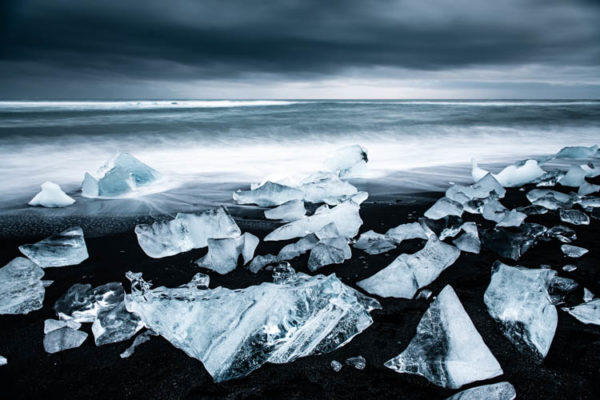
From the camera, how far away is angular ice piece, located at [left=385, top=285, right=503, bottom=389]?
3.27ft

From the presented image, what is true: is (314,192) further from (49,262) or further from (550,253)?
(49,262)

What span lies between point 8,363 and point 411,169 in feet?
13.8

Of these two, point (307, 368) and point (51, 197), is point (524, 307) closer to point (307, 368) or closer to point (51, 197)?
point (307, 368)

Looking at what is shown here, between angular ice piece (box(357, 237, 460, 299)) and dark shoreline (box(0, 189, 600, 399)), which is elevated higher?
angular ice piece (box(357, 237, 460, 299))

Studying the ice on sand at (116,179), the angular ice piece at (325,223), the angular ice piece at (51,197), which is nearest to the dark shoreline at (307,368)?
the angular ice piece at (325,223)

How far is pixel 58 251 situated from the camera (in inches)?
68.1

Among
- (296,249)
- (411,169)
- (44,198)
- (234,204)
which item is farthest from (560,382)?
(411,169)

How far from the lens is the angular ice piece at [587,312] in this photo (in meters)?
1.21

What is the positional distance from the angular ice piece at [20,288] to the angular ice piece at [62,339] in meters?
0.28

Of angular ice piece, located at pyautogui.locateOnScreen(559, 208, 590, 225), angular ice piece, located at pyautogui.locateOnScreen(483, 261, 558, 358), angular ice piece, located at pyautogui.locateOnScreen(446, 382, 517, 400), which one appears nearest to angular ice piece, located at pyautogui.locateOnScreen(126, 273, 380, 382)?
angular ice piece, located at pyautogui.locateOnScreen(446, 382, 517, 400)

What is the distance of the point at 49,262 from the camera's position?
171cm

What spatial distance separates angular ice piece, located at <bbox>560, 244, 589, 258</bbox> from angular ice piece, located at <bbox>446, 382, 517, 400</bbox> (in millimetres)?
1100

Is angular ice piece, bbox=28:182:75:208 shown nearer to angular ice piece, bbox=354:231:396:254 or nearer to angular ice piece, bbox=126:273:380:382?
angular ice piece, bbox=126:273:380:382

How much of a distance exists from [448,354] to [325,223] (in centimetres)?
117
